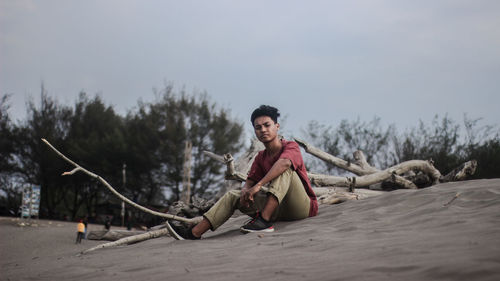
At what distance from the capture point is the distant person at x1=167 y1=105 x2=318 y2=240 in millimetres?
4012

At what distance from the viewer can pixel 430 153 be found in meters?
18.9

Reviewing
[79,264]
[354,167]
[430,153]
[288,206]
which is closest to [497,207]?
[288,206]

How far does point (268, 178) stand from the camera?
3943mm

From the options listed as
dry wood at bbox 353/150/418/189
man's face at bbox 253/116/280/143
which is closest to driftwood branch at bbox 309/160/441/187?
dry wood at bbox 353/150/418/189

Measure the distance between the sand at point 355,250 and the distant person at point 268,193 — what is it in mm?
168

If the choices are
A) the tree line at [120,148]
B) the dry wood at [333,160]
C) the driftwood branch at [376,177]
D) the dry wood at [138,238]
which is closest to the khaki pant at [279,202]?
the dry wood at [138,238]

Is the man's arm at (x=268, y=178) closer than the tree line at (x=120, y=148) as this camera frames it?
Yes

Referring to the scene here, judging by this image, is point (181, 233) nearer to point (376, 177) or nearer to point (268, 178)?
point (268, 178)

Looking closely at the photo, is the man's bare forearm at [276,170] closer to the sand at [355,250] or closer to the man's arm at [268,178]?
the man's arm at [268,178]

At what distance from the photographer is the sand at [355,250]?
2.10 m

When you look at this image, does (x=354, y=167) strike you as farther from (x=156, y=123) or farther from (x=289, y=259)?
(x=156, y=123)

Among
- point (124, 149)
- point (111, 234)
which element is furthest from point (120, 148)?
point (111, 234)

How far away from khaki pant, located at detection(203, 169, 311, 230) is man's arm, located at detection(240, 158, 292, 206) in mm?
73

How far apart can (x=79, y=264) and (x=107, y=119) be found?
83.6 ft
